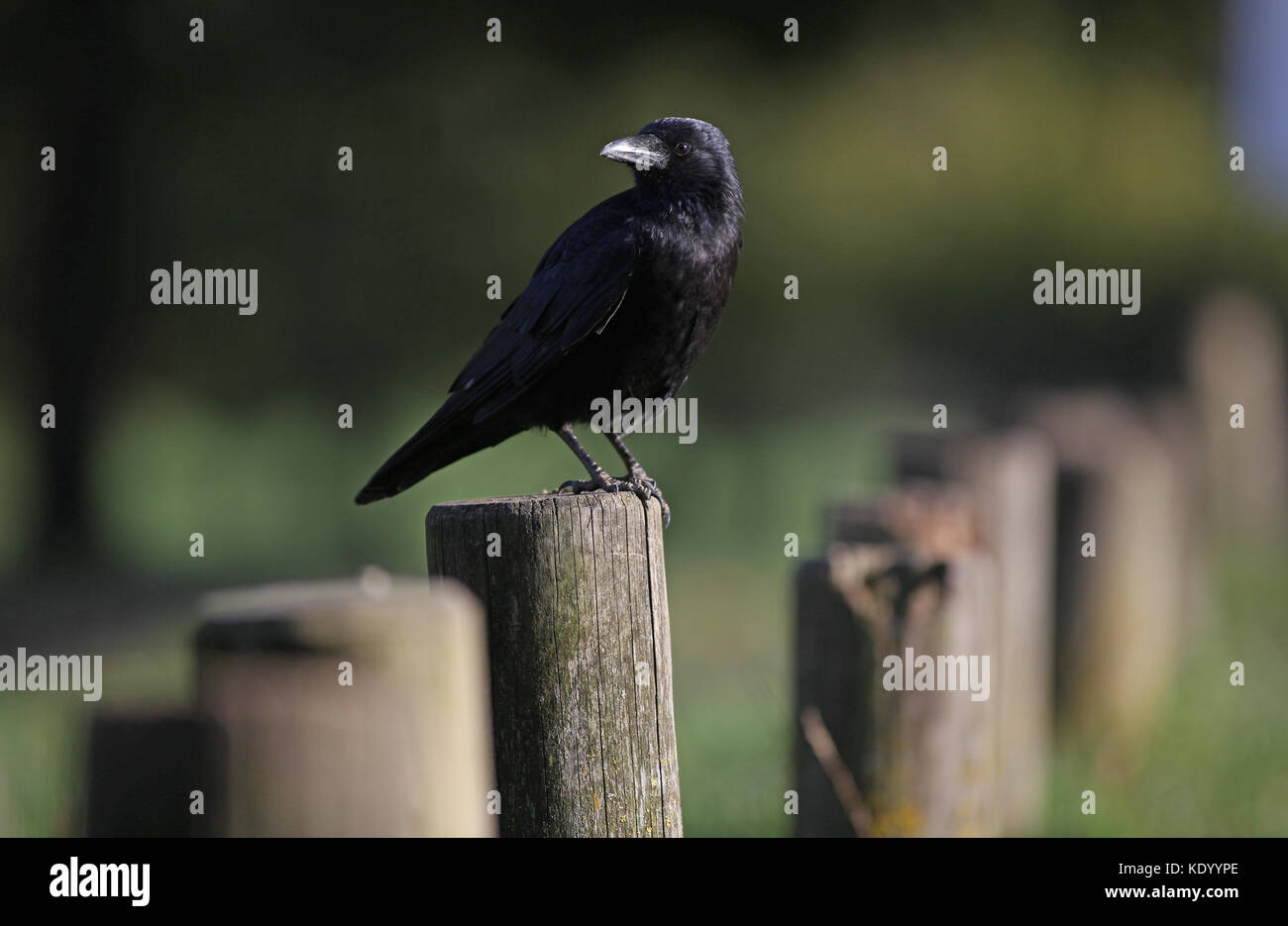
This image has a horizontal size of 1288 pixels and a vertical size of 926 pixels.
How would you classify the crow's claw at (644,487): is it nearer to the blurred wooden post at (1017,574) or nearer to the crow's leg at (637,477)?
the crow's leg at (637,477)

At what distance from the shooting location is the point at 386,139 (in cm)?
1218

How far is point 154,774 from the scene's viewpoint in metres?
1.70

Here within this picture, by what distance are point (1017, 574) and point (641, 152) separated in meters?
2.14

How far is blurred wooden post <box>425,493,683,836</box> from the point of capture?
2.58m

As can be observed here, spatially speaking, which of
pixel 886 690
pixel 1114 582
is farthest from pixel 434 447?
pixel 1114 582

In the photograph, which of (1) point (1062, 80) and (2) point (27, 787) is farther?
(1) point (1062, 80)

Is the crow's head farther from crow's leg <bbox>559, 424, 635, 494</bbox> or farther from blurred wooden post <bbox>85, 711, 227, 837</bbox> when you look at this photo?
blurred wooden post <bbox>85, 711, 227, 837</bbox>

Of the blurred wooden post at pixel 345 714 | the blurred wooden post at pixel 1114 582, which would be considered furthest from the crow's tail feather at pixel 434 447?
the blurred wooden post at pixel 1114 582

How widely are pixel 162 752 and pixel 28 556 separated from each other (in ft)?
32.3

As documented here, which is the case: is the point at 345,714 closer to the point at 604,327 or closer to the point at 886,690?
the point at 886,690

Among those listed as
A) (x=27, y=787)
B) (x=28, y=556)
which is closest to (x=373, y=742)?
(x=27, y=787)

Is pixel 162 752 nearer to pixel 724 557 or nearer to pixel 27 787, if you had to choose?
pixel 27 787

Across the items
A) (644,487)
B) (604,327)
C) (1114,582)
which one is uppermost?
(604,327)

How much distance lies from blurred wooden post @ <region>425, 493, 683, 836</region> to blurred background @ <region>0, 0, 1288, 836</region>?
14.2ft
